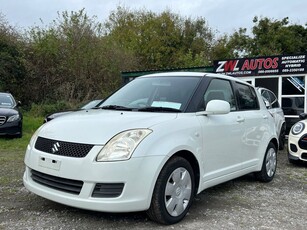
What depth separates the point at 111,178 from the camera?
353cm

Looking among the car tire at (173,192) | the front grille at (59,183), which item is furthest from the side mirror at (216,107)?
the front grille at (59,183)

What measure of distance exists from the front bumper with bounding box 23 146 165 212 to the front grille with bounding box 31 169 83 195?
49 millimetres

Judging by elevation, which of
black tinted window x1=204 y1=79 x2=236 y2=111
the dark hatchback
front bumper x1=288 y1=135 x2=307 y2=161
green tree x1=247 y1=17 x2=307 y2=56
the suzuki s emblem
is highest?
green tree x1=247 y1=17 x2=307 y2=56

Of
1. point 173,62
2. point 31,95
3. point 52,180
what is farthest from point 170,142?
point 173,62

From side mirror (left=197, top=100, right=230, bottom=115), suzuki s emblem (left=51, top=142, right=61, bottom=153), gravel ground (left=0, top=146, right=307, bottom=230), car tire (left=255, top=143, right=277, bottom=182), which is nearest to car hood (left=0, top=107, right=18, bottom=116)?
gravel ground (left=0, top=146, right=307, bottom=230)

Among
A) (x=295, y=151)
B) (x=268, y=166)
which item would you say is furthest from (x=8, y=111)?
(x=295, y=151)

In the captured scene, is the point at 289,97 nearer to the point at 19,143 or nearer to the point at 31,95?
the point at 19,143

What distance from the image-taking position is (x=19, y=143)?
9.91 meters

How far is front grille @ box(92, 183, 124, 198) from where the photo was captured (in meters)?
3.58

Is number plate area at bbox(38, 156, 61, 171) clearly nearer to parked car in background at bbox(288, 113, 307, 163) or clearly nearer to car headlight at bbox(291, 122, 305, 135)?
parked car in background at bbox(288, 113, 307, 163)

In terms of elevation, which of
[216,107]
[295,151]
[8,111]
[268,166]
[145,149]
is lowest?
[295,151]

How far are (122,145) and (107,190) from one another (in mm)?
454

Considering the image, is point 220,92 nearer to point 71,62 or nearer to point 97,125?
point 97,125

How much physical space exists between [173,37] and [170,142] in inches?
1163
